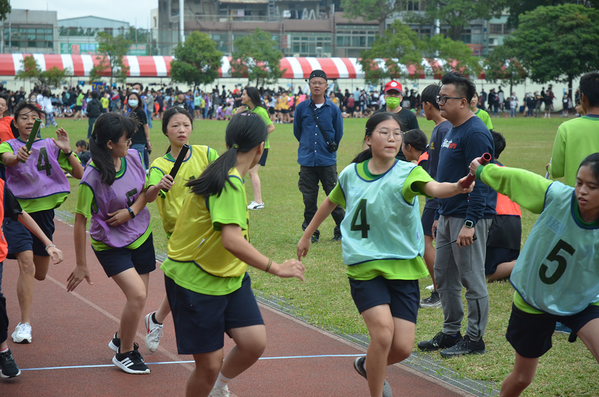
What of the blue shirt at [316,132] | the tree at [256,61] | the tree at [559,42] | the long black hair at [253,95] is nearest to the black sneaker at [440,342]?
the blue shirt at [316,132]

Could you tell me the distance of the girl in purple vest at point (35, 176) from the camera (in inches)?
201

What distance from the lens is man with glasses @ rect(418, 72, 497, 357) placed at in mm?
4562

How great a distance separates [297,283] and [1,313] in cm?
340

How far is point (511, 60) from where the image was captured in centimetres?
4812

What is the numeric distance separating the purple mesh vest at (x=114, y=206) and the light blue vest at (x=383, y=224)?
166cm

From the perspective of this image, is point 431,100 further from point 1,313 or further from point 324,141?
point 1,313

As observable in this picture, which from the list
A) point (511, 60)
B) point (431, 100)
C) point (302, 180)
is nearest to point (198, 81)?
point (511, 60)

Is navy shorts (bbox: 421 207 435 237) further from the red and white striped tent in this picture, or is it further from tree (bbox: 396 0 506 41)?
tree (bbox: 396 0 506 41)

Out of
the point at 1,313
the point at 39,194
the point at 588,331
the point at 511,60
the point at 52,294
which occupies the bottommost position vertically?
the point at 52,294

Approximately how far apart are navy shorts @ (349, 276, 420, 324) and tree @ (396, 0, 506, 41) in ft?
209

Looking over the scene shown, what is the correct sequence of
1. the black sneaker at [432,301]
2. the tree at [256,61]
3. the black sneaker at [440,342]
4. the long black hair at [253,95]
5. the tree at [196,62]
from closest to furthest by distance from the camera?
1. the black sneaker at [440,342]
2. the black sneaker at [432,301]
3. the long black hair at [253,95]
4. the tree at [196,62]
5. the tree at [256,61]

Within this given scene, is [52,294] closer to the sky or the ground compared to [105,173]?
closer to the ground

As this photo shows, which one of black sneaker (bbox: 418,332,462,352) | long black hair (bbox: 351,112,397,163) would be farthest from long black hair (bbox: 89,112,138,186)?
black sneaker (bbox: 418,332,462,352)

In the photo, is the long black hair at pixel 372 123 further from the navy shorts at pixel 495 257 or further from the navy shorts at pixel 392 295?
the navy shorts at pixel 495 257
